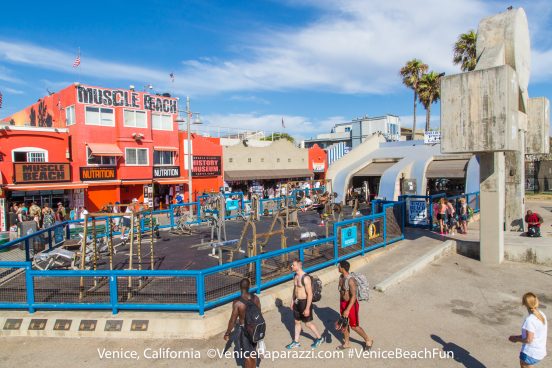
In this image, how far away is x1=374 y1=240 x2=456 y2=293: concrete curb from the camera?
32.4 feet

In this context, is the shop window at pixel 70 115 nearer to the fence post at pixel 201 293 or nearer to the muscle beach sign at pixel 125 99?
the muscle beach sign at pixel 125 99

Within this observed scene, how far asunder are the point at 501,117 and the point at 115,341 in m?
11.2

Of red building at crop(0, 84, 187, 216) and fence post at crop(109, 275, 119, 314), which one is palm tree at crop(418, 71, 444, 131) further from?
fence post at crop(109, 275, 119, 314)

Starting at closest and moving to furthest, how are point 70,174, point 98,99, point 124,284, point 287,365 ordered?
point 287,365, point 124,284, point 70,174, point 98,99

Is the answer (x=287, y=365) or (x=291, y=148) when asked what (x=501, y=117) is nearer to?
(x=287, y=365)

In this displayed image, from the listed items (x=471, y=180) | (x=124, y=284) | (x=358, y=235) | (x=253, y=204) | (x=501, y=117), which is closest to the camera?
(x=124, y=284)

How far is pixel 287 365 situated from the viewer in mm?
6406

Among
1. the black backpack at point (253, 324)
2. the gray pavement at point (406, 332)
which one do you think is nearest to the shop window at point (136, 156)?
the gray pavement at point (406, 332)

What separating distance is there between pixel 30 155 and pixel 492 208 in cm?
2479

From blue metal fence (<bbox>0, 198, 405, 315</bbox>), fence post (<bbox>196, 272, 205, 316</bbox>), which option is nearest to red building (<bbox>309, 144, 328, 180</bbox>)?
blue metal fence (<bbox>0, 198, 405, 315</bbox>)

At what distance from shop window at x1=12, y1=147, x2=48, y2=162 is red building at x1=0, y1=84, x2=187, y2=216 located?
25mm

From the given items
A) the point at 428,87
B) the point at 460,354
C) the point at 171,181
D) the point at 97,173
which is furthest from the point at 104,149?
the point at 428,87

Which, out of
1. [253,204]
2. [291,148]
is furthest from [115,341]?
[291,148]

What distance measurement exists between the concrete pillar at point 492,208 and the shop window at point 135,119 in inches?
905
